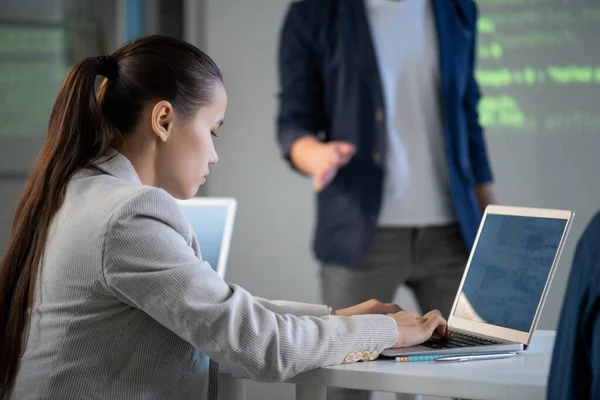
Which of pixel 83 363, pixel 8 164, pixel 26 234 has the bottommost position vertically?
pixel 8 164

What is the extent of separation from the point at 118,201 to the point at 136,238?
6cm

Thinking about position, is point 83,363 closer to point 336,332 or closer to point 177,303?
point 177,303

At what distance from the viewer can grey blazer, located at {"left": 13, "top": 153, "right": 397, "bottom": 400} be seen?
1.28 meters

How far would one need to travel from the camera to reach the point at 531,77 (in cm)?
357

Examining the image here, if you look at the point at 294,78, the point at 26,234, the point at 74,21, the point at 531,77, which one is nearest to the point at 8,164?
the point at 74,21

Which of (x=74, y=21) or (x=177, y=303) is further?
(x=74, y=21)

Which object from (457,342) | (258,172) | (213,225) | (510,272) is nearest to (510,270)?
(510,272)

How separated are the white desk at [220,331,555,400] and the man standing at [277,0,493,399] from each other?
3.13 ft

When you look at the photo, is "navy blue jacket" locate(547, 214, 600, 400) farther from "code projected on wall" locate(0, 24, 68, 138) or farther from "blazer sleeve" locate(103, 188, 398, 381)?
"code projected on wall" locate(0, 24, 68, 138)

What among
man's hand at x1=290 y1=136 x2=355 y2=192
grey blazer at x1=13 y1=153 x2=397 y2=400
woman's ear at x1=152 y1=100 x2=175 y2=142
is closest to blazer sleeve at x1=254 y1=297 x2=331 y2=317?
grey blazer at x1=13 y1=153 x2=397 y2=400

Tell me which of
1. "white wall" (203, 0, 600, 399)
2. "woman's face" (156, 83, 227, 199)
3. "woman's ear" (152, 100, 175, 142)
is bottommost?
"white wall" (203, 0, 600, 399)

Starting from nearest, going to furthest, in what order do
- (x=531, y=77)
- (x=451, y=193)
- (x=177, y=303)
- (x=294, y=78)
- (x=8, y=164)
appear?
(x=177, y=303) < (x=451, y=193) < (x=294, y=78) < (x=531, y=77) < (x=8, y=164)

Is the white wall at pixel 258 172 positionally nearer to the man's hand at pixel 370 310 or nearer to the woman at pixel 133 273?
the man's hand at pixel 370 310

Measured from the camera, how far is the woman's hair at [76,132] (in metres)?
1.39
